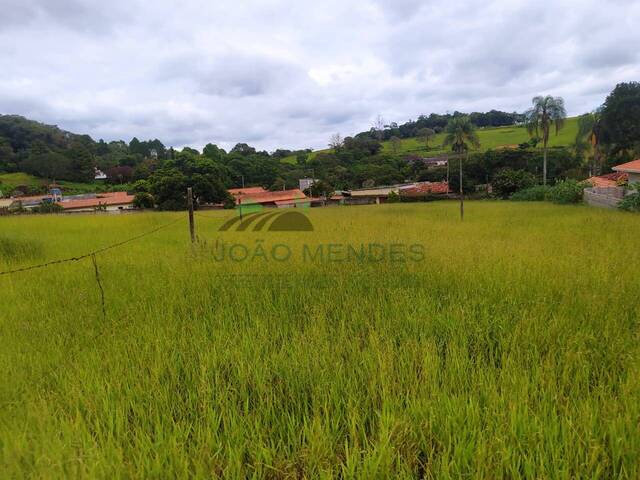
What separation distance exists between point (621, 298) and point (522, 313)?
116 centimetres

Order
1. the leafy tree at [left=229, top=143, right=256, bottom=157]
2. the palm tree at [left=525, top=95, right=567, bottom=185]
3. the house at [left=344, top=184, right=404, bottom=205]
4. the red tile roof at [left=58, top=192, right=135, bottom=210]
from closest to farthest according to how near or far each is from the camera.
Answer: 1. the palm tree at [left=525, top=95, right=567, bottom=185]
2. the red tile roof at [left=58, top=192, right=135, bottom=210]
3. the house at [left=344, top=184, right=404, bottom=205]
4. the leafy tree at [left=229, top=143, right=256, bottom=157]

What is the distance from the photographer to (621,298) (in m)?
3.48

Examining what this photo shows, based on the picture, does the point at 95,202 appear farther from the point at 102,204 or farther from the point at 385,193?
the point at 385,193

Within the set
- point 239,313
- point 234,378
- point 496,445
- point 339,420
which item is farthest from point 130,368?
point 496,445

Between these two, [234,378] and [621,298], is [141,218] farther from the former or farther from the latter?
[621,298]

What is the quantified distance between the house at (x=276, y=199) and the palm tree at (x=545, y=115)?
20.9m

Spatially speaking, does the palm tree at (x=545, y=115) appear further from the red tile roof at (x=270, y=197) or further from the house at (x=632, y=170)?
the red tile roof at (x=270, y=197)

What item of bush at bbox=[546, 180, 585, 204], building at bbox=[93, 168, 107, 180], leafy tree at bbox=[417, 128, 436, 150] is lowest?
bush at bbox=[546, 180, 585, 204]

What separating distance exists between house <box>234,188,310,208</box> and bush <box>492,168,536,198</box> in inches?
704

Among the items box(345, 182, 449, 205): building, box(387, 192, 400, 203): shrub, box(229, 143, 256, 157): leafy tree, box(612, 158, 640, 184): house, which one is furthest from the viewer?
box(229, 143, 256, 157): leafy tree

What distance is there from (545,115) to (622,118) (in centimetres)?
832

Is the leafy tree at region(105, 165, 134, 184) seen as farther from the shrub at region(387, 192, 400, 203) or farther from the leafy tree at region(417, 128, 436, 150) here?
the leafy tree at region(417, 128, 436, 150)

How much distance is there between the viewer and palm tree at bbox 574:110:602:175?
3369 cm

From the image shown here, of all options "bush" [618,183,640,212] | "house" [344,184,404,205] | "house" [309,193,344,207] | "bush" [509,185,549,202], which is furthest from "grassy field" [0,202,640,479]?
"house" [344,184,404,205]
